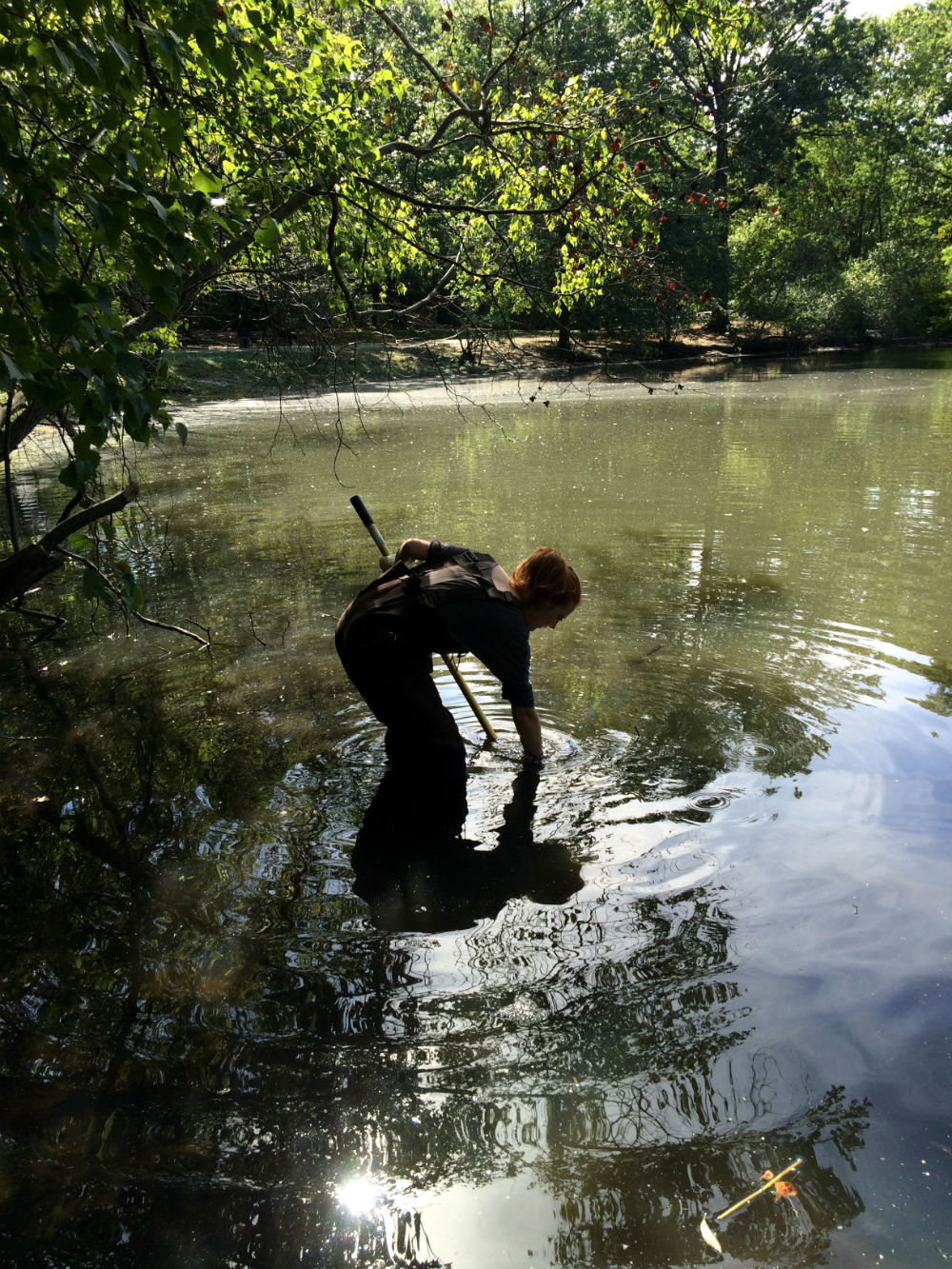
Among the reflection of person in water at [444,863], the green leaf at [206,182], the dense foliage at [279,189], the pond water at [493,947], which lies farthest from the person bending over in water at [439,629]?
the green leaf at [206,182]

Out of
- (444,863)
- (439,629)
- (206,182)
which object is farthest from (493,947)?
(206,182)

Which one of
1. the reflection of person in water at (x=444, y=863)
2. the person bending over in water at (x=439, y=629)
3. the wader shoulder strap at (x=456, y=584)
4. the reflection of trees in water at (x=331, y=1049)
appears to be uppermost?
the wader shoulder strap at (x=456, y=584)

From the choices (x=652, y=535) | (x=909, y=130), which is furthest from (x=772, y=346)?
(x=652, y=535)

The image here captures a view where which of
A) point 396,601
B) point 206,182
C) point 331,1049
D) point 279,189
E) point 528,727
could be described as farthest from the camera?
point 279,189

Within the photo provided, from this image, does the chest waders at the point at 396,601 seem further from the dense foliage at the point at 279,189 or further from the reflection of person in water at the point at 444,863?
the dense foliage at the point at 279,189

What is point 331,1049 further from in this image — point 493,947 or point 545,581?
point 545,581

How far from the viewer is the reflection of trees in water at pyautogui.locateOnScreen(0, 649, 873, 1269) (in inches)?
94.4

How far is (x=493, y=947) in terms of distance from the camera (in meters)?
3.54

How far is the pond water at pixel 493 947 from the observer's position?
2.43 m

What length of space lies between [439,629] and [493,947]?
147 centimetres

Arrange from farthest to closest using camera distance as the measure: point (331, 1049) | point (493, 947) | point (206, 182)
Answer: point (493, 947)
point (331, 1049)
point (206, 182)

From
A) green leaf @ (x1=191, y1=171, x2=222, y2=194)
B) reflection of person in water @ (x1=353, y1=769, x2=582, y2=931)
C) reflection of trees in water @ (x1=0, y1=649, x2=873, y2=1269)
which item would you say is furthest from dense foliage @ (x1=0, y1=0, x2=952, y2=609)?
reflection of person in water @ (x1=353, y1=769, x2=582, y2=931)

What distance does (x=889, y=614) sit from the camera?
7.41 m

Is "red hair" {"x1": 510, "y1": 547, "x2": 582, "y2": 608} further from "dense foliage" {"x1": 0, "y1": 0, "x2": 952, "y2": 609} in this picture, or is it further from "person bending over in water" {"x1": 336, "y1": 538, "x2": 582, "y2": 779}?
"dense foliage" {"x1": 0, "y1": 0, "x2": 952, "y2": 609}
